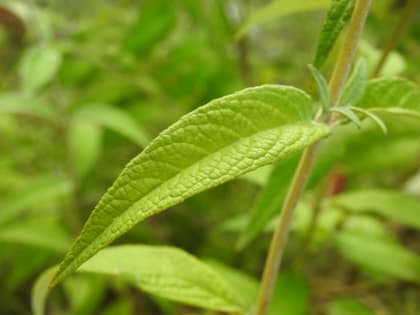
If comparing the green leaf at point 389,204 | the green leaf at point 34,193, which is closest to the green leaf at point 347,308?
the green leaf at point 389,204

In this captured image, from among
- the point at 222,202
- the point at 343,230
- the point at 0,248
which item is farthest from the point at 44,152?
the point at 343,230

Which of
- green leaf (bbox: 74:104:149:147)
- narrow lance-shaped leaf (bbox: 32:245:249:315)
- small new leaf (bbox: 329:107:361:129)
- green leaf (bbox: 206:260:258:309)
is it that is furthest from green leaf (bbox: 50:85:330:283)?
green leaf (bbox: 74:104:149:147)

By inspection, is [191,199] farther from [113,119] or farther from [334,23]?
[334,23]

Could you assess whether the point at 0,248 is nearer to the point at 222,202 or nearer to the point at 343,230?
the point at 222,202

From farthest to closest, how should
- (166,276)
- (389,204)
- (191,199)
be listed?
(191,199), (389,204), (166,276)

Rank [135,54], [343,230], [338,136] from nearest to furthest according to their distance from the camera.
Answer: [338,136]
[343,230]
[135,54]

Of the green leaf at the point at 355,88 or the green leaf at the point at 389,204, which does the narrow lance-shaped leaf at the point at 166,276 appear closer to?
the green leaf at the point at 355,88

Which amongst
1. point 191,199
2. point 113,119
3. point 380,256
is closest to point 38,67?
point 113,119
